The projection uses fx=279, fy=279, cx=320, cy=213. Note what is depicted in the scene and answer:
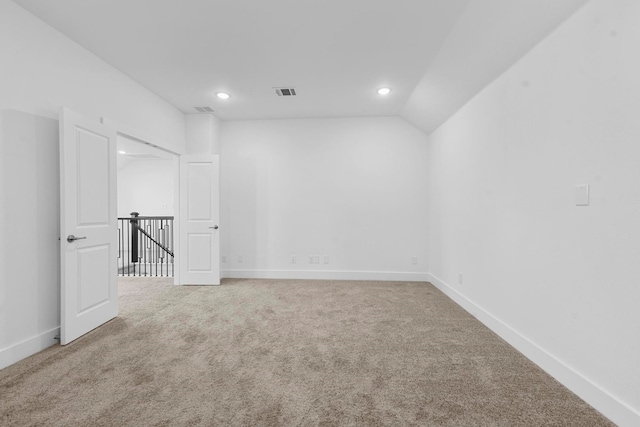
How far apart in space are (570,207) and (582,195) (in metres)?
0.13

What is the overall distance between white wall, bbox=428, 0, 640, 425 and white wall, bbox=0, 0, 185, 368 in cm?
408

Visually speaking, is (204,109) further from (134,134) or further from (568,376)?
(568,376)

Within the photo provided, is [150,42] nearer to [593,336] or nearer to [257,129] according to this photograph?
[257,129]

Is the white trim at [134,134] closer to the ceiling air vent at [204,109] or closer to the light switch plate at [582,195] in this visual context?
the ceiling air vent at [204,109]

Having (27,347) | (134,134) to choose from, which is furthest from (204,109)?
(27,347)

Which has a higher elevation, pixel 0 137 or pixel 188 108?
pixel 188 108

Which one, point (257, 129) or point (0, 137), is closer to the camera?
point (0, 137)

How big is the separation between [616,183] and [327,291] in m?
3.28

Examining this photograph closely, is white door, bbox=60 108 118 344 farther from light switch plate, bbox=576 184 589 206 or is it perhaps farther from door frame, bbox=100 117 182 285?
light switch plate, bbox=576 184 589 206

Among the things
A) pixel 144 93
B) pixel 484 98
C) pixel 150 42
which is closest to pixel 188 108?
pixel 144 93

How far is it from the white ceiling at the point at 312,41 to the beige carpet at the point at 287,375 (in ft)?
8.40

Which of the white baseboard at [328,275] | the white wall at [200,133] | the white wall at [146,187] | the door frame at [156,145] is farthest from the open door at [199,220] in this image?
the white wall at [146,187]

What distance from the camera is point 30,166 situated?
2.31 meters

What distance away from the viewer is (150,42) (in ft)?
8.77
